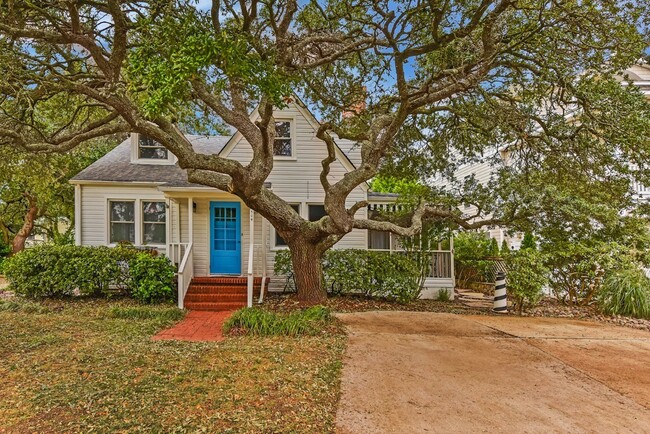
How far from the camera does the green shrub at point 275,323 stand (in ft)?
20.6

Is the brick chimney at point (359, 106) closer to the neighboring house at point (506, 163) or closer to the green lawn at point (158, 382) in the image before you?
the neighboring house at point (506, 163)

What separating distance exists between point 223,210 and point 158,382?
7.31 m

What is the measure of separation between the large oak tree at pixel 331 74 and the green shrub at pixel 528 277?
1441mm

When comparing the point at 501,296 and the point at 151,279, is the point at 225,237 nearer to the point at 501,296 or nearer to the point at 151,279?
the point at 151,279

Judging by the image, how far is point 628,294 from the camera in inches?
324

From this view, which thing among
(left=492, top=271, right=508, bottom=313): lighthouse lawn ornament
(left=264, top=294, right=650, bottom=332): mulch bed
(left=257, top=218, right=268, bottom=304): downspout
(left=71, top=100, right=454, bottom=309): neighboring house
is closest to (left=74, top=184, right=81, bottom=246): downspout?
(left=71, top=100, right=454, bottom=309): neighboring house

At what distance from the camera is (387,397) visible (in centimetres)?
389

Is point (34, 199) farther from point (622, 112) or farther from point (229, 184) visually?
→ point (622, 112)

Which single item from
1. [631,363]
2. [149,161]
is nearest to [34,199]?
[149,161]

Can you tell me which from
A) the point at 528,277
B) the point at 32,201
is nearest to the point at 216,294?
the point at 528,277

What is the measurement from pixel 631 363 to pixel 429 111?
6218mm

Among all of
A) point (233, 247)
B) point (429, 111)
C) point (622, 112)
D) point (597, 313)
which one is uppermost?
point (429, 111)

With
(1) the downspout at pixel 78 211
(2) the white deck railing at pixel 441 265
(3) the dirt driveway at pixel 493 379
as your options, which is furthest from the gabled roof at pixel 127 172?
(3) the dirt driveway at pixel 493 379

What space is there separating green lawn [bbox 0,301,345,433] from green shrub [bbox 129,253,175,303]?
2280mm
